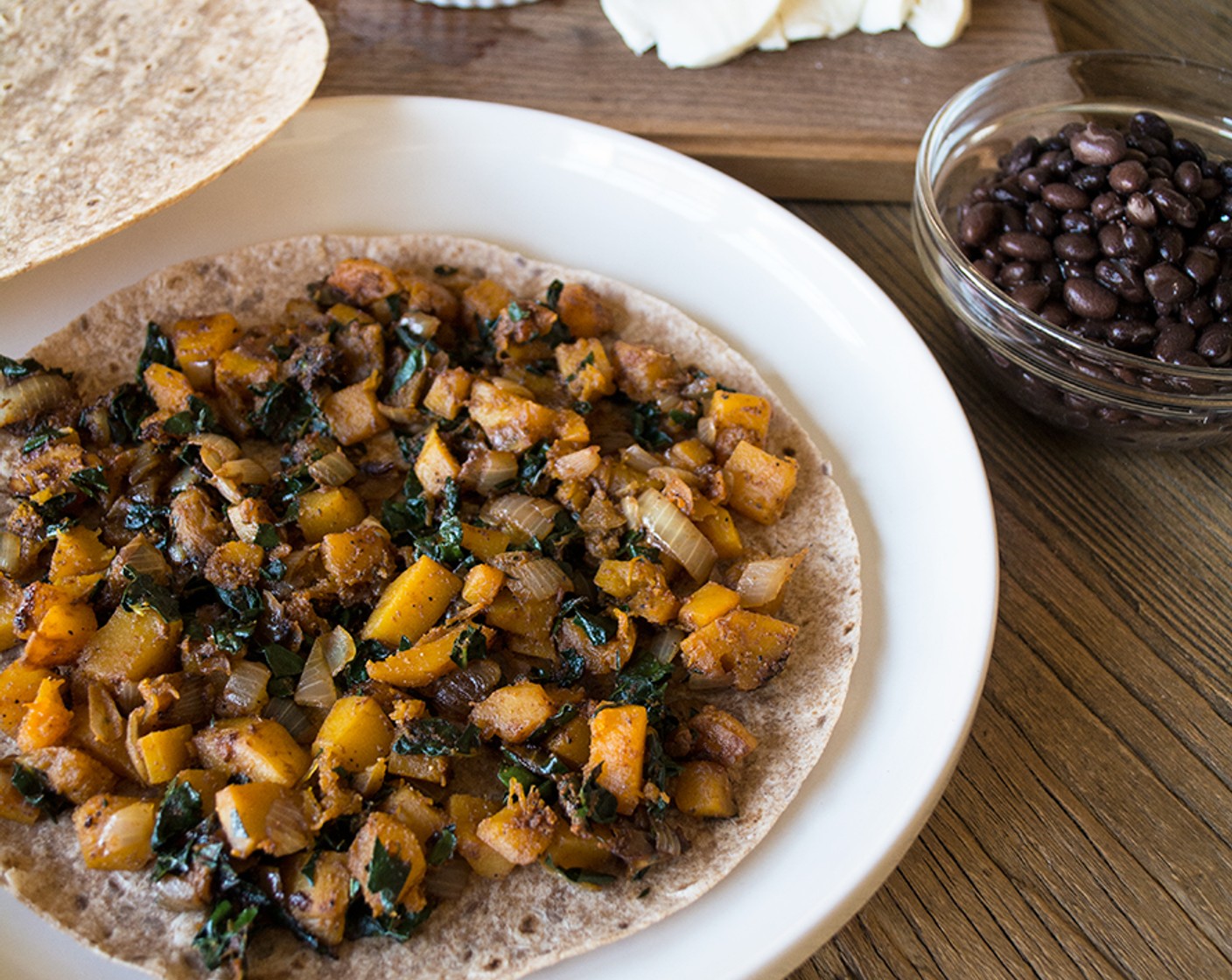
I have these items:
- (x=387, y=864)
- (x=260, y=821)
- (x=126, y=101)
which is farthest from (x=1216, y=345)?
(x=126, y=101)

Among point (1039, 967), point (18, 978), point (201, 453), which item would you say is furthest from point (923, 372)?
point (18, 978)

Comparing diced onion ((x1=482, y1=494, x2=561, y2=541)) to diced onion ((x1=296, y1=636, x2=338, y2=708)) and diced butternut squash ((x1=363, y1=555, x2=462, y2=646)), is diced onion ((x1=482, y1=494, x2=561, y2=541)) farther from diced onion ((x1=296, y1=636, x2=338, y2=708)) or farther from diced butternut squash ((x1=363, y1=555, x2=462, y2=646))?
diced onion ((x1=296, y1=636, x2=338, y2=708))

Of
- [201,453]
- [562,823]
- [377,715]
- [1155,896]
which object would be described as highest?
[201,453]

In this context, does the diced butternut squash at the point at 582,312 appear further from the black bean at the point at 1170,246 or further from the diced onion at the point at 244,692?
the black bean at the point at 1170,246

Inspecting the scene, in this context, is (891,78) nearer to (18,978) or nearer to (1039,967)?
(1039,967)

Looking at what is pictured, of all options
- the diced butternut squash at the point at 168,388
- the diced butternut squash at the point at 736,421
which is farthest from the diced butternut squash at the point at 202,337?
the diced butternut squash at the point at 736,421

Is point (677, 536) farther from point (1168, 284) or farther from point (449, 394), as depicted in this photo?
point (1168, 284)
